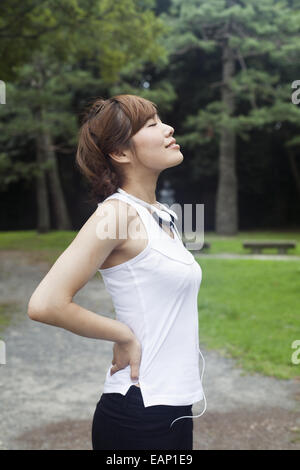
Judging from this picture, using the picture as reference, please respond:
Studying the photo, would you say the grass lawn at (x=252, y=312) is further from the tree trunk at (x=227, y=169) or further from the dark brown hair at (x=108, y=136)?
the tree trunk at (x=227, y=169)

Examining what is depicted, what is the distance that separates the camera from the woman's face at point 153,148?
1.73m

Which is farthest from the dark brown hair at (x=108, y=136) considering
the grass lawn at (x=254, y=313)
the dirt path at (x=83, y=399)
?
the grass lawn at (x=254, y=313)

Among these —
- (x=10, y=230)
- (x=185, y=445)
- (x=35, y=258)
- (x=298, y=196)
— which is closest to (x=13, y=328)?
(x=185, y=445)

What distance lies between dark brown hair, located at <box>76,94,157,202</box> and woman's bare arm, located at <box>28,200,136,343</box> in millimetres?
207

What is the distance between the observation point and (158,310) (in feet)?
5.36

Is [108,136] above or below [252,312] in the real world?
above

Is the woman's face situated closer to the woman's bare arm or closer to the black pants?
the woman's bare arm

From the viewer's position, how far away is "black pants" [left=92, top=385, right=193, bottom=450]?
165 cm

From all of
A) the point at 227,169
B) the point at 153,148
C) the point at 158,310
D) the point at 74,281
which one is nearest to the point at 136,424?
the point at 158,310

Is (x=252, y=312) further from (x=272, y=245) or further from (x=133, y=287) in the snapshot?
(x=272, y=245)

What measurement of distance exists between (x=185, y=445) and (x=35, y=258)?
13.2 m

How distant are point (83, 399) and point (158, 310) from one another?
11.3 ft

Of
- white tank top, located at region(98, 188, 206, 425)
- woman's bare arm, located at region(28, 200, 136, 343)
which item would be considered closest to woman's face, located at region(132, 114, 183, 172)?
white tank top, located at region(98, 188, 206, 425)

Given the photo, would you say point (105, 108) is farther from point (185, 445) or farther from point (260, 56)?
point (260, 56)
